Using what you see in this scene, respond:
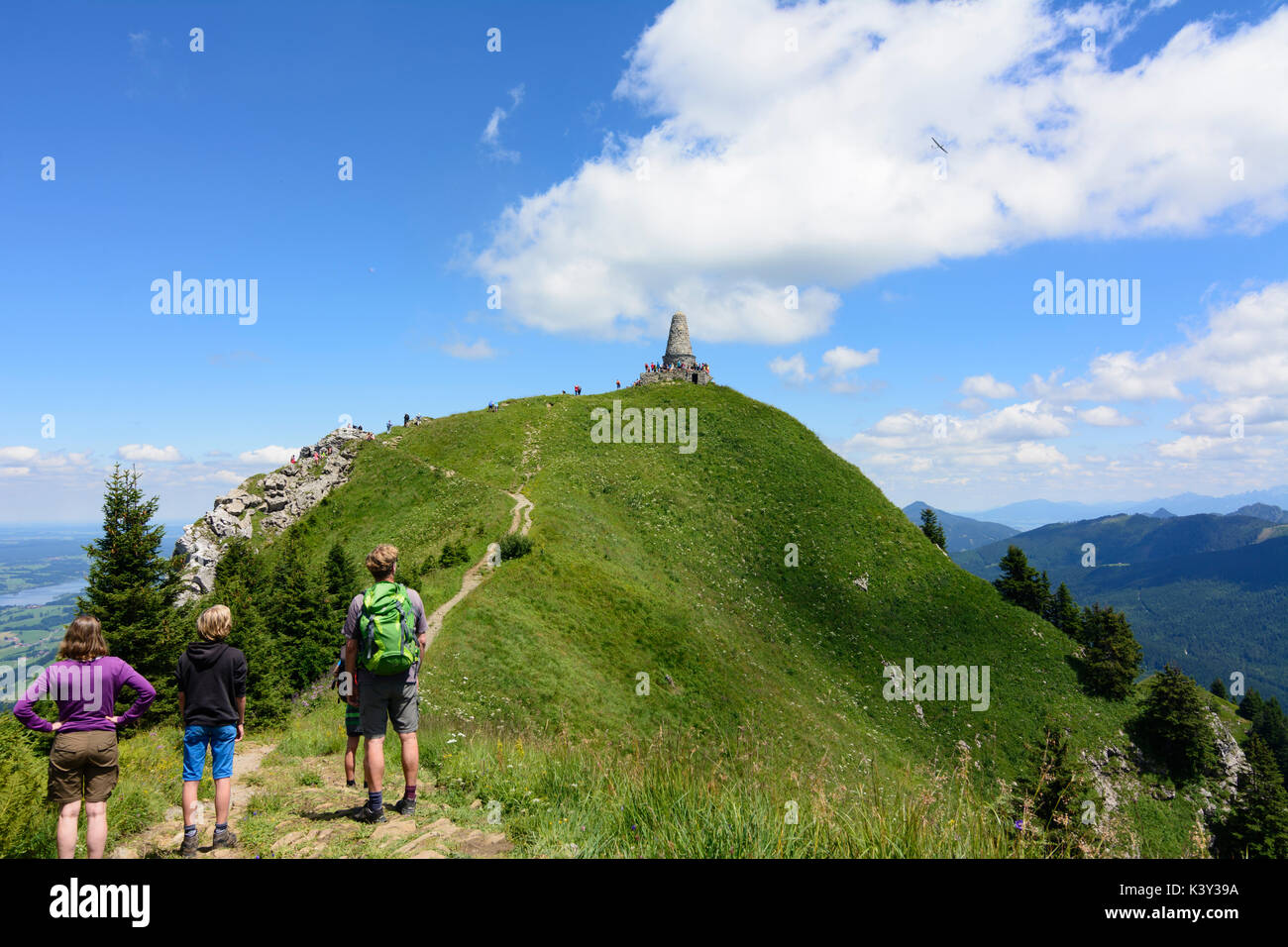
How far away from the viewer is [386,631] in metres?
7.74

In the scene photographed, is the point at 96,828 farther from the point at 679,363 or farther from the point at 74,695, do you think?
the point at 679,363

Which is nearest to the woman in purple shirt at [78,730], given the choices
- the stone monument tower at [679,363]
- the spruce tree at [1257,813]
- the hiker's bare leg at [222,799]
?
the hiker's bare leg at [222,799]

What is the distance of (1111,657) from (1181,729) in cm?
693

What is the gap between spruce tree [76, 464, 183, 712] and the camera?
22.6 metres

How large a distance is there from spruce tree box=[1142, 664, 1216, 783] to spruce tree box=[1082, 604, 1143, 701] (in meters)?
2.44

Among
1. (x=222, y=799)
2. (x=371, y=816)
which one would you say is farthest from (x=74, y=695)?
(x=371, y=816)

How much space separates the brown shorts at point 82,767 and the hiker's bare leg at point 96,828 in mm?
93

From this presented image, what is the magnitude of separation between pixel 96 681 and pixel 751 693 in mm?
32680

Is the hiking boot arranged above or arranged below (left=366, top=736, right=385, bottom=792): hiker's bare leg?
below

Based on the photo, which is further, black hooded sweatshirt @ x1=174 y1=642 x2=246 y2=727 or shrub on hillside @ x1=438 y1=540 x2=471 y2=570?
shrub on hillside @ x1=438 y1=540 x2=471 y2=570

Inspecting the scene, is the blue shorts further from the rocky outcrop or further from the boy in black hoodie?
the rocky outcrop

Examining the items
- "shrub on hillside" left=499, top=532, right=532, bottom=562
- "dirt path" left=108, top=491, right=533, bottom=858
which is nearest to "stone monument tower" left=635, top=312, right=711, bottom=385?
"shrub on hillside" left=499, top=532, right=532, bottom=562
